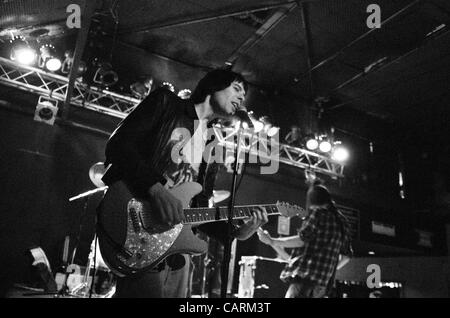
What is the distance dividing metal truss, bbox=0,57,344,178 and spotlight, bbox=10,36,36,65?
0.11 metres

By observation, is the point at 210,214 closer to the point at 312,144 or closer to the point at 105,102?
the point at 105,102

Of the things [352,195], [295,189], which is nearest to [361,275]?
[352,195]

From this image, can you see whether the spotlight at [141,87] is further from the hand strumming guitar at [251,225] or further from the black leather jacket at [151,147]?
the hand strumming guitar at [251,225]

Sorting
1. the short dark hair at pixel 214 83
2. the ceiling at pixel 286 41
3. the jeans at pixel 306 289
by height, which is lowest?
the jeans at pixel 306 289

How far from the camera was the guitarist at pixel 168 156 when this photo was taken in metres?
1.88

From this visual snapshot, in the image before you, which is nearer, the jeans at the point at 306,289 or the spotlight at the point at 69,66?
the jeans at the point at 306,289

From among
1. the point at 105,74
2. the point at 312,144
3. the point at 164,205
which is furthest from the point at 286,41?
the point at 164,205

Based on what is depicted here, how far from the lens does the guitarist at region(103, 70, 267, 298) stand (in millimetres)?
1878

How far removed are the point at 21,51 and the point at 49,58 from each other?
0.42 metres

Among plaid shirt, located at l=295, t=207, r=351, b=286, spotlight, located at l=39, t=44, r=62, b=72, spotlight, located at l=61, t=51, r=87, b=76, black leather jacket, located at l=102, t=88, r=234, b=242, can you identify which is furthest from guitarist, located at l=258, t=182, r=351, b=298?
spotlight, located at l=39, t=44, r=62, b=72

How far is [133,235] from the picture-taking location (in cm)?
190

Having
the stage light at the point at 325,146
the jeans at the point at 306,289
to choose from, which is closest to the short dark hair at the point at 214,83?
the jeans at the point at 306,289

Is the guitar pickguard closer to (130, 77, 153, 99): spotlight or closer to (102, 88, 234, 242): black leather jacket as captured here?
(102, 88, 234, 242): black leather jacket

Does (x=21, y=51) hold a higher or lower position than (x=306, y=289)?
higher
